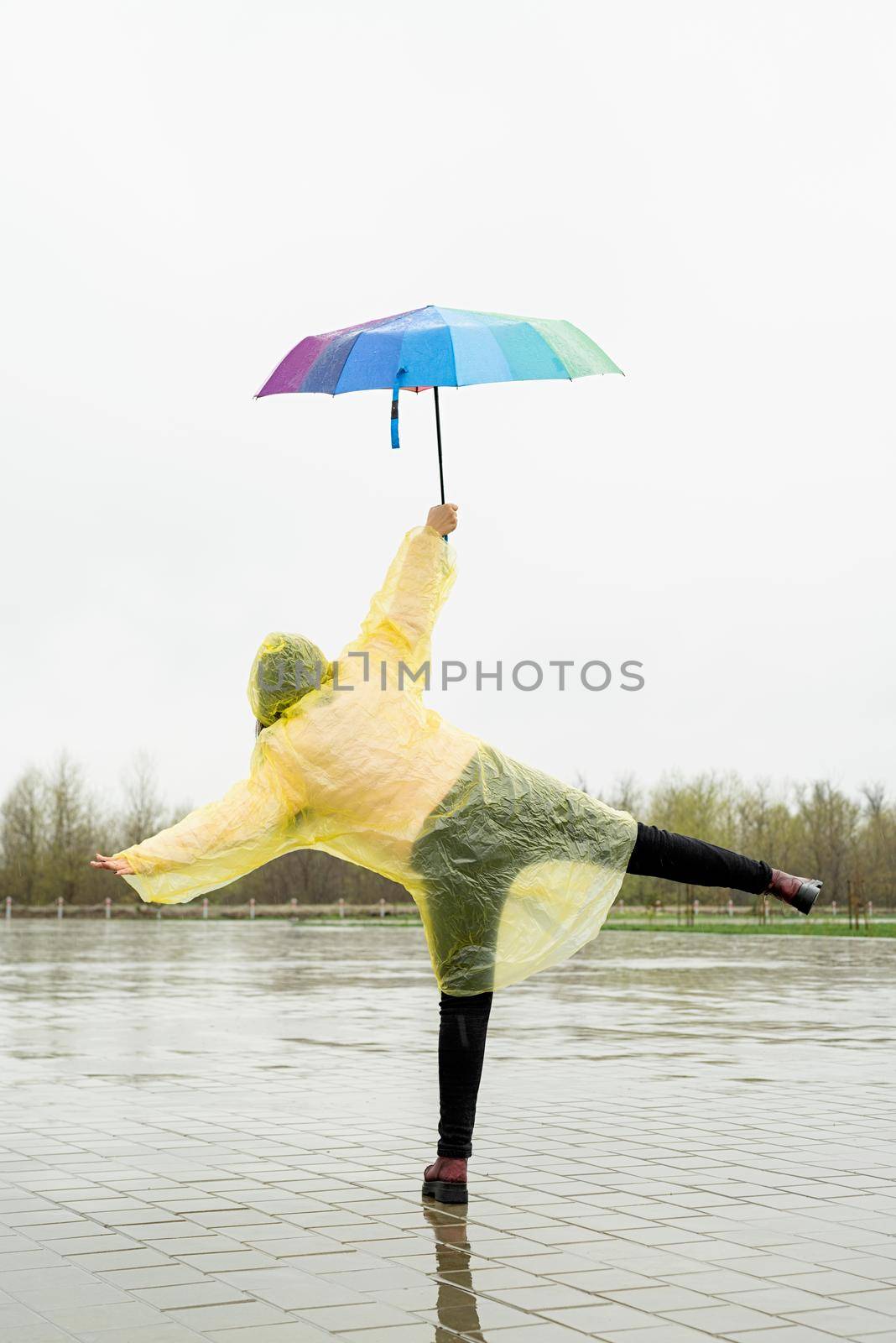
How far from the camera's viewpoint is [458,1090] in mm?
5062

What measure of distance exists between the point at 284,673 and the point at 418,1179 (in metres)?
1.92

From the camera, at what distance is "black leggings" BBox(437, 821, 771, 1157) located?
5.07 m

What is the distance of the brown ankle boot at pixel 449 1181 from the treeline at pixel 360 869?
4245cm

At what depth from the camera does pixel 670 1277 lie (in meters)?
Result: 4.01

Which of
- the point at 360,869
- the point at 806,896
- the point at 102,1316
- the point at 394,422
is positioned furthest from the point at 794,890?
the point at 360,869

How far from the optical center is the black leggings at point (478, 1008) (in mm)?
5066

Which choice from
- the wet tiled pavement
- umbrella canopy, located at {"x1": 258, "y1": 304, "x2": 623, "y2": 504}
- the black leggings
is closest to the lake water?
the wet tiled pavement

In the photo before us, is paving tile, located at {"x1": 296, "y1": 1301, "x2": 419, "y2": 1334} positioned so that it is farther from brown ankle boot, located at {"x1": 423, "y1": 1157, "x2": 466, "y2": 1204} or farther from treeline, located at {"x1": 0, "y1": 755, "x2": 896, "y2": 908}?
treeline, located at {"x1": 0, "y1": 755, "x2": 896, "y2": 908}

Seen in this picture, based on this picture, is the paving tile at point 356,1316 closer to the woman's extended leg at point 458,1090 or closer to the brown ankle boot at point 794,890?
the woman's extended leg at point 458,1090

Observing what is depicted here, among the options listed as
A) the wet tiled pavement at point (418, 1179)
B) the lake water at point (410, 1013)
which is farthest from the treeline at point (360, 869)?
the wet tiled pavement at point (418, 1179)

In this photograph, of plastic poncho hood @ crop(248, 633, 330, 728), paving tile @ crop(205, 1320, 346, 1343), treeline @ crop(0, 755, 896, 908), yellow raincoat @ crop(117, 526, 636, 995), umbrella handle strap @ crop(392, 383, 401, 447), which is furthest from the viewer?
treeline @ crop(0, 755, 896, 908)

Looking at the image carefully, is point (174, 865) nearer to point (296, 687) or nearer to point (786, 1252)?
point (296, 687)

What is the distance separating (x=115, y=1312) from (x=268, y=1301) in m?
0.38

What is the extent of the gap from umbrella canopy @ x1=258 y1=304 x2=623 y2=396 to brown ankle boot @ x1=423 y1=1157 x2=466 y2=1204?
8.43ft
